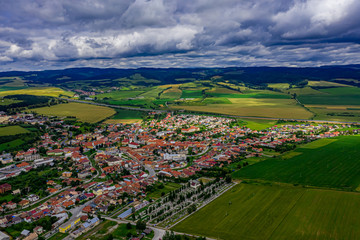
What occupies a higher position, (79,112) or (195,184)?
(79,112)

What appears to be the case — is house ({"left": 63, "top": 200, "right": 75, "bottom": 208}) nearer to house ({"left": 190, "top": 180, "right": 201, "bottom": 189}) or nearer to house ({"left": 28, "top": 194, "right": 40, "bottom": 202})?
house ({"left": 28, "top": 194, "right": 40, "bottom": 202})

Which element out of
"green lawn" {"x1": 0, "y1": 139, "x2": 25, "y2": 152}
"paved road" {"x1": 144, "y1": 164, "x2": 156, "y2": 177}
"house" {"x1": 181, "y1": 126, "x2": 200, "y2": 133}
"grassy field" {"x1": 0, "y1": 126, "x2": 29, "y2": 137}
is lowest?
"paved road" {"x1": 144, "y1": 164, "x2": 156, "y2": 177}

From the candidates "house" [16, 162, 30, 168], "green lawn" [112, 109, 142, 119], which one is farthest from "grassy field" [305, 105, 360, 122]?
"house" [16, 162, 30, 168]

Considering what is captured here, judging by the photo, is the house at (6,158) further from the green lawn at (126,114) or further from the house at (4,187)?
the green lawn at (126,114)

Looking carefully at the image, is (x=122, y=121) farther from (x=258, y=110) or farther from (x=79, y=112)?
(x=258, y=110)

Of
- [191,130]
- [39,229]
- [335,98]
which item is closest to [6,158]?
[39,229]

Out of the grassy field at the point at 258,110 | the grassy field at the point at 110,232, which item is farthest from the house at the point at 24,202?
the grassy field at the point at 258,110
